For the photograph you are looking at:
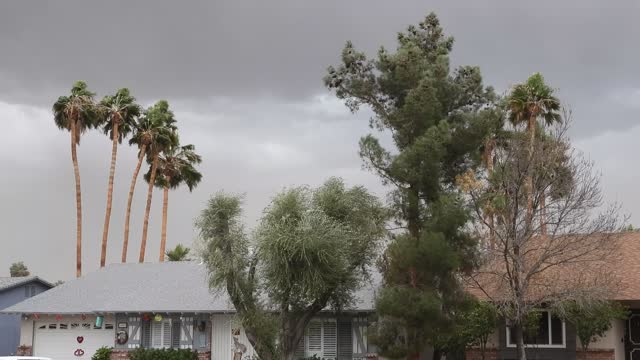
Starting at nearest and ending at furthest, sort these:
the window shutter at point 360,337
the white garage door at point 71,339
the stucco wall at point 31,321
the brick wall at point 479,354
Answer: the brick wall at point 479,354, the window shutter at point 360,337, the white garage door at point 71,339, the stucco wall at point 31,321

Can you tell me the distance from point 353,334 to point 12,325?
21251 millimetres

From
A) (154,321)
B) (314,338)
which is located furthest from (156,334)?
(314,338)

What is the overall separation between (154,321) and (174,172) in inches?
961

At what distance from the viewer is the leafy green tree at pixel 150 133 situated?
58.2 metres

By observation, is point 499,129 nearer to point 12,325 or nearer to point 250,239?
point 250,239

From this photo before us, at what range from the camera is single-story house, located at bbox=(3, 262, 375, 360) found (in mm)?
35219

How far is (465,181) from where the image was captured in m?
30.3

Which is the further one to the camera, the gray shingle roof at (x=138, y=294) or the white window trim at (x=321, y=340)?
the gray shingle roof at (x=138, y=294)

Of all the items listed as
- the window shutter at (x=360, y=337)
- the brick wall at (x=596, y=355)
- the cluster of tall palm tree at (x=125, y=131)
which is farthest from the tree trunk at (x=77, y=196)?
the brick wall at (x=596, y=355)

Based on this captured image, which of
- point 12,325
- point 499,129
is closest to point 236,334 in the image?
point 499,129

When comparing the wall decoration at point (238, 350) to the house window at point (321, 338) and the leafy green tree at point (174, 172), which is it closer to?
the house window at point (321, 338)

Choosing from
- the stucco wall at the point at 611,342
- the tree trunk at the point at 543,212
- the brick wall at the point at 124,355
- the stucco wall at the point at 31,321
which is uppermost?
the tree trunk at the point at 543,212

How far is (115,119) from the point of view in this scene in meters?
58.4

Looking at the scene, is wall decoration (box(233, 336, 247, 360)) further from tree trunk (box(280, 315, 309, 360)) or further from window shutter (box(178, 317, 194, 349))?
tree trunk (box(280, 315, 309, 360))
